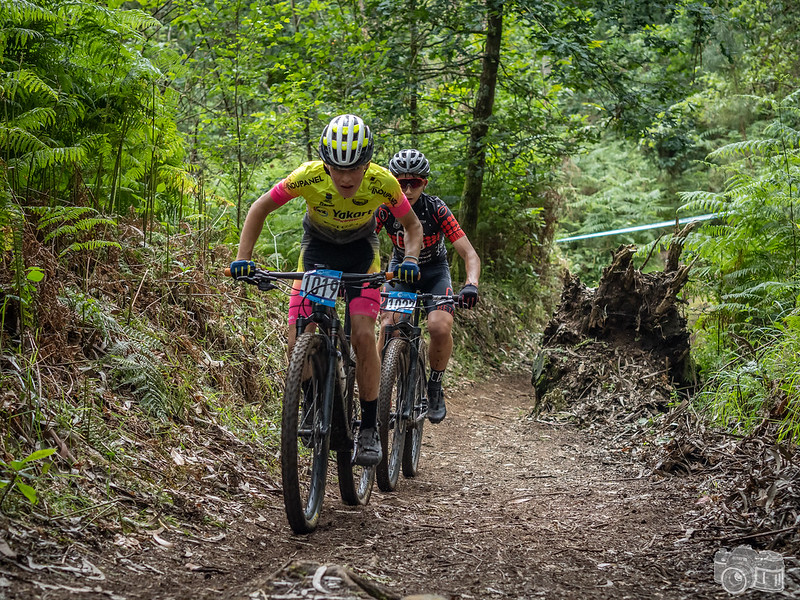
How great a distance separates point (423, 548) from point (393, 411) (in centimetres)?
204

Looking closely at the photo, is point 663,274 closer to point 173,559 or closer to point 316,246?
point 316,246

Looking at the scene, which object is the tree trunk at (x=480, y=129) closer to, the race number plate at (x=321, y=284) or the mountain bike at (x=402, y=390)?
the mountain bike at (x=402, y=390)

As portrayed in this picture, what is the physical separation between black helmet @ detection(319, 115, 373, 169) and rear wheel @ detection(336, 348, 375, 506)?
1.39 m

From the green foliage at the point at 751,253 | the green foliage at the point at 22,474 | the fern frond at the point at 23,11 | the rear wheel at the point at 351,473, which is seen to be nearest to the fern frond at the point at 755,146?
the green foliage at the point at 751,253

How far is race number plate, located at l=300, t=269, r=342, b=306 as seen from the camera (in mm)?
4375

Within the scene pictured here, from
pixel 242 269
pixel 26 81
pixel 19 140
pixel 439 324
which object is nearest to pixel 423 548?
pixel 242 269

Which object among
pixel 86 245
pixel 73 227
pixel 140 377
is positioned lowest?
pixel 140 377

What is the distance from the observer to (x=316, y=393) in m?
4.55

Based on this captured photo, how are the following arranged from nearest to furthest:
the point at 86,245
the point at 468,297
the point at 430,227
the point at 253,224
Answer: the point at 253,224, the point at 86,245, the point at 468,297, the point at 430,227

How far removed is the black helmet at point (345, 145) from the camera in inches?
175

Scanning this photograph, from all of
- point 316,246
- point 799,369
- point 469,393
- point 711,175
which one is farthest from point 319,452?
point 711,175

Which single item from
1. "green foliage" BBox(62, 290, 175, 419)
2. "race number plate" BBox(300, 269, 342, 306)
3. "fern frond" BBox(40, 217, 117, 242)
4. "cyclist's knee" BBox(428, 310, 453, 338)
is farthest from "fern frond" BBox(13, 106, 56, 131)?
"cyclist's knee" BBox(428, 310, 453, 338)

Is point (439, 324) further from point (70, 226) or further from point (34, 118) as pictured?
point (34, 118)

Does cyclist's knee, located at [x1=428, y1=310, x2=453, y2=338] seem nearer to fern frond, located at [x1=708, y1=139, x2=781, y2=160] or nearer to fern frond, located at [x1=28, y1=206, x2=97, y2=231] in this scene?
fern frond, located at [x1=28, y1=206, x2=97, y2=231]
